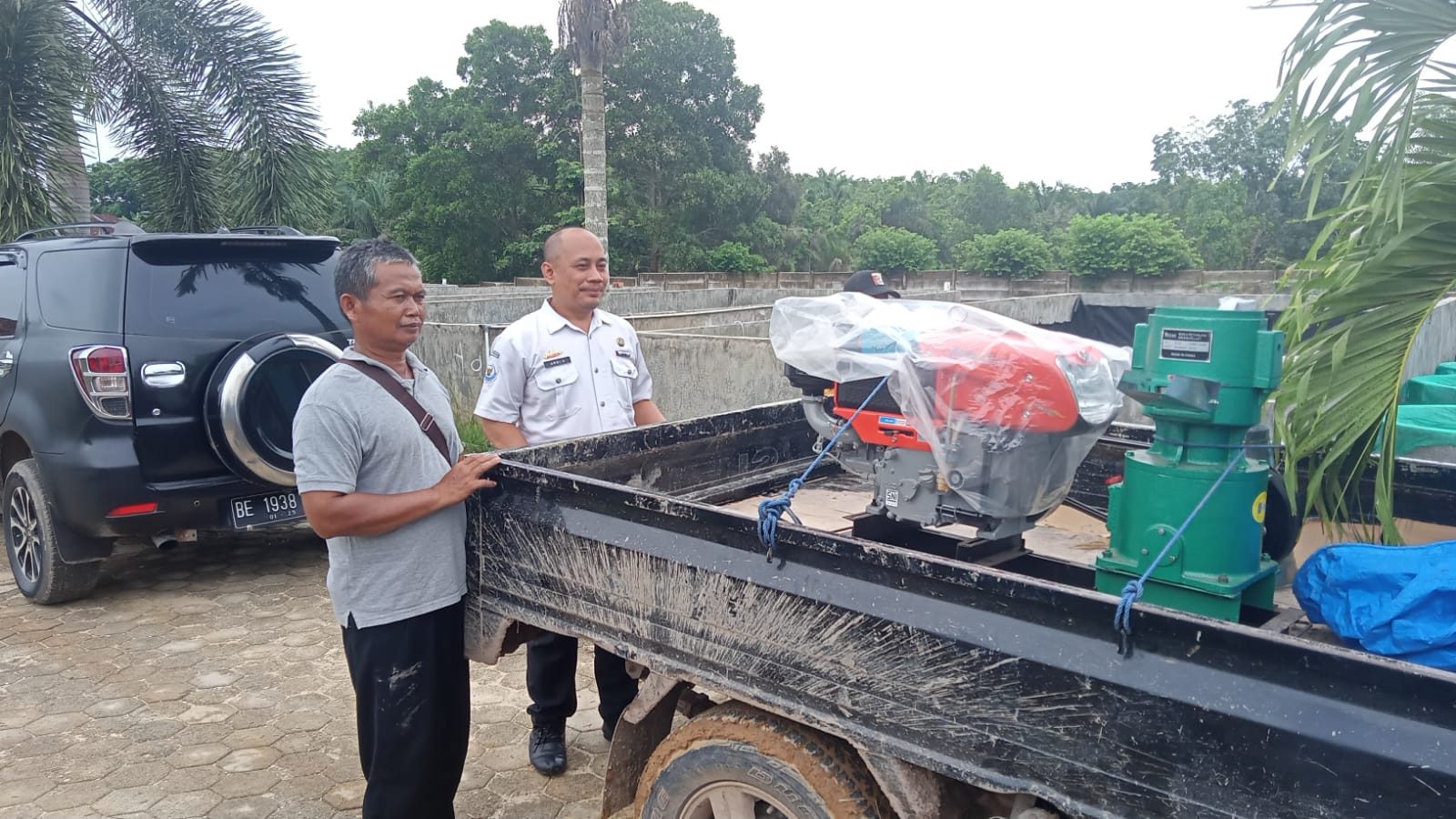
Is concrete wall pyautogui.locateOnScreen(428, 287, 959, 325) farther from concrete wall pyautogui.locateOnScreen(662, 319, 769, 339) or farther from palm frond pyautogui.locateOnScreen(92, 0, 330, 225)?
palm frond pyautogui.locateOnScreen(92, 0, 330, 225)

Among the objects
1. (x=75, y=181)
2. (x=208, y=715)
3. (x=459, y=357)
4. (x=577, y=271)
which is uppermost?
(x=75, y=181)

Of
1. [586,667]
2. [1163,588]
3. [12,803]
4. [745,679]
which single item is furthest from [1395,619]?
[12,803]

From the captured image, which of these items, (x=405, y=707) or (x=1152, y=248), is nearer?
(x=405, y=707)

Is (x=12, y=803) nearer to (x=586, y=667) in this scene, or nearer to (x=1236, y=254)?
(x=586, y=667)

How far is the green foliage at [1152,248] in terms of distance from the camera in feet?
90.4

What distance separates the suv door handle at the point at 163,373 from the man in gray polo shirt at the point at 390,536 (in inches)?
111

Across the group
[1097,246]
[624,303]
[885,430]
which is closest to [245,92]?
[624,303]

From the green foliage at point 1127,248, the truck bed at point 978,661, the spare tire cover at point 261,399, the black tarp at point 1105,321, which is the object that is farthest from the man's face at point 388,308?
the green foliage at point 1127,248

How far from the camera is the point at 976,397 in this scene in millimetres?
2369

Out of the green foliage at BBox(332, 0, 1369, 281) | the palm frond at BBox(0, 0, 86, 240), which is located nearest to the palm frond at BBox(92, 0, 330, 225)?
the palm frond at BBox(0, 0, 86, 240)

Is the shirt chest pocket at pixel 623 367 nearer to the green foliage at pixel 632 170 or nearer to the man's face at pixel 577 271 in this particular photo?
the man's face at pixel 577 271

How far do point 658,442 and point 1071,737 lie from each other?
2004 mm

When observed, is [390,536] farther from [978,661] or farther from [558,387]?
[978,661]

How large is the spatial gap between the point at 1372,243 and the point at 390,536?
8.54 ft
